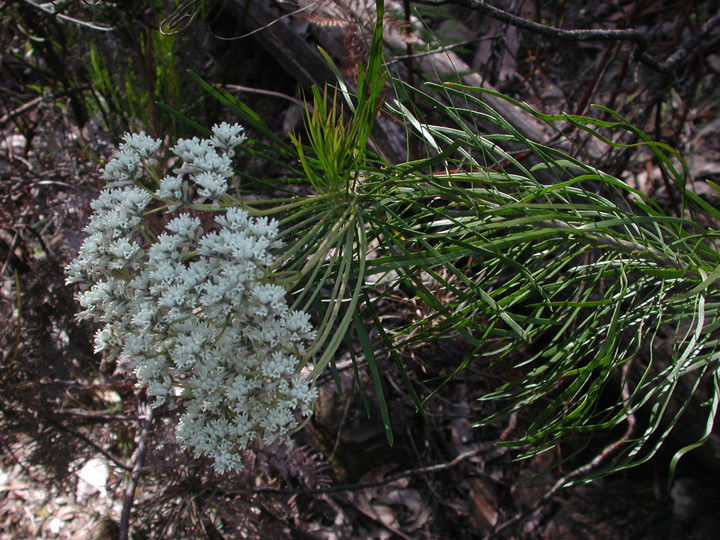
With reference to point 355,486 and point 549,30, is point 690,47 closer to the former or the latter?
point 549,30

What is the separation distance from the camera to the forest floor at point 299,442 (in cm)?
176

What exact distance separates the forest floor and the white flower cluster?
0.93 metres

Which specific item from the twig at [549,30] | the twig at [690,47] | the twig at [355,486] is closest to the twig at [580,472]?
the twig at [355,486]

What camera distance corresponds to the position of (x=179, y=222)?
805 millimetres

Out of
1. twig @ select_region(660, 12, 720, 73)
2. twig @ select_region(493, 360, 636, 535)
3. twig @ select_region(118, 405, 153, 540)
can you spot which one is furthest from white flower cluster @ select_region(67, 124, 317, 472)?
twig @ select_region(660, 12, 720, 73)

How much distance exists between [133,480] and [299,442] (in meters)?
0.62

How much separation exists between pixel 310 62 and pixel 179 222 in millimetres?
1544

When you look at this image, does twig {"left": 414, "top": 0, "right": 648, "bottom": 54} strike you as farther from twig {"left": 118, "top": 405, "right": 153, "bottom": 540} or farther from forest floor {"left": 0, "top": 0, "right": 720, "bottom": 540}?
twig {"left": 118, "top": 405, "right": 153, "bottom": 540}

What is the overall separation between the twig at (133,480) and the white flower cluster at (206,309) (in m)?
0.92

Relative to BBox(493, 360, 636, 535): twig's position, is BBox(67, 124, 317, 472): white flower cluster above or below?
above

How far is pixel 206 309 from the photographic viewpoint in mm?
756

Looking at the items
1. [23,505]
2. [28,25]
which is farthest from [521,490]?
[28,25]

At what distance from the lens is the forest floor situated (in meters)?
1.76

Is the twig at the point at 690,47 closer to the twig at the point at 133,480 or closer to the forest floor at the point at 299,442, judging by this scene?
the forest floor at the point at 299,442
